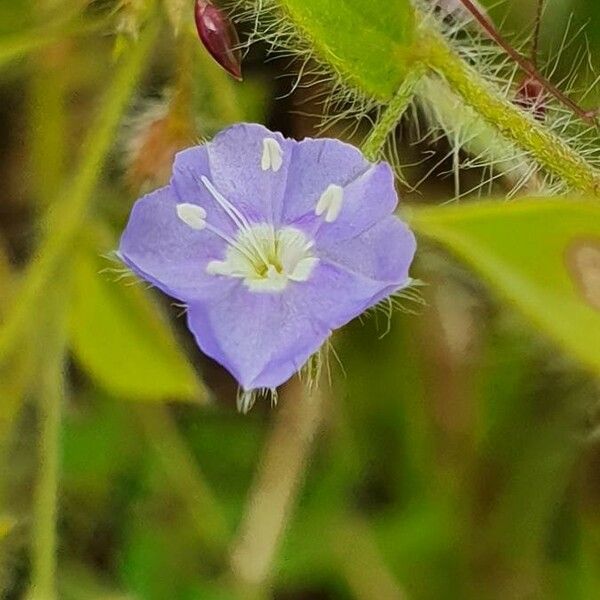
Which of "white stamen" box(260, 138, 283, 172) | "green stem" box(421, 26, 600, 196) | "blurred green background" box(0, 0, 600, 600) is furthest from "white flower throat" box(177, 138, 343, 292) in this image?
"blurred green background" box(0, 0, 600, 600)

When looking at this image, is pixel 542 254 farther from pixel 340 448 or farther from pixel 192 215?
pixel 340 448

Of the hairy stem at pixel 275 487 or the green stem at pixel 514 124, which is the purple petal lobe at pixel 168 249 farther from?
the hairy stem at pixel 275 487

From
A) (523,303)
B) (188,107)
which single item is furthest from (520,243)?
(188,107)

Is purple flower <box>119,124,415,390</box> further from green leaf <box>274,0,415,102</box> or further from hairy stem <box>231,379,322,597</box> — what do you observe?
hairy stem <box>231,379,322,597</box>

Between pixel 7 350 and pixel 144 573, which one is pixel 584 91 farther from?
pixel 144 573

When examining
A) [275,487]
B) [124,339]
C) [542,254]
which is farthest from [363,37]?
[275,487]

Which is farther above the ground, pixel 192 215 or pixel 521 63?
pixel 521 63

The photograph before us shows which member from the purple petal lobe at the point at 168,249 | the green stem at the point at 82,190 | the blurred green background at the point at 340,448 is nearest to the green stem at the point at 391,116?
the purple petal lobe at the point at 168,249
